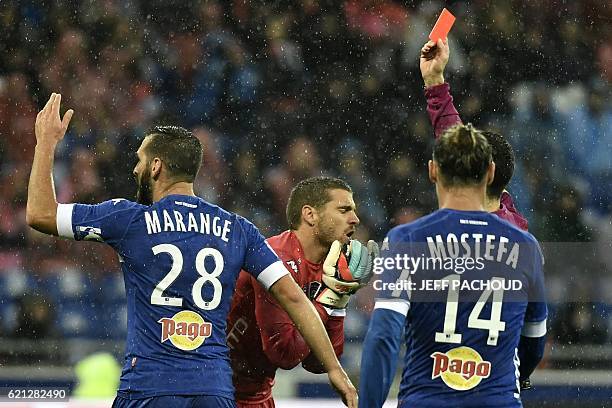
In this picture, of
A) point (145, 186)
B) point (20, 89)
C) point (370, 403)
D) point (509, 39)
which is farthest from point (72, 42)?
point (370, 403)

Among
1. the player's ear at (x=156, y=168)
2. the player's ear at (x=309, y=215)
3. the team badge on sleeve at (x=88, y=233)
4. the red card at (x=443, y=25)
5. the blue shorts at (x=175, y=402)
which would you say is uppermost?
the red card at (x=443, y=25)

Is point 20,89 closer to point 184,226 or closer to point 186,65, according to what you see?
point 186,65

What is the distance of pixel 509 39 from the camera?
9.69 metres

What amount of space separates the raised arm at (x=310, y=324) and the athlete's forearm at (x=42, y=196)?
2.53ft

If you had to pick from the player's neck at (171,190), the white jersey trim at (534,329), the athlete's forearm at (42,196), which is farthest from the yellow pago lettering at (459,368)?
the athlete's forearm at (42,196)

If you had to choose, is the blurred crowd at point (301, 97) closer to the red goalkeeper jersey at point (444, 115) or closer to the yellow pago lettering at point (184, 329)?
the red goalkeeper jersey at point (444, 115)

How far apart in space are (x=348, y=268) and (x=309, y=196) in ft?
1.89

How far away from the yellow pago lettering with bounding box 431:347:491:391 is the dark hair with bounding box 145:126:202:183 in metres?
1.19

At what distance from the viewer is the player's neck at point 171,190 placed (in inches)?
150

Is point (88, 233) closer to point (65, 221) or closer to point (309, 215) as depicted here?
point (65, 221)

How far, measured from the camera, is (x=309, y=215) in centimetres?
447

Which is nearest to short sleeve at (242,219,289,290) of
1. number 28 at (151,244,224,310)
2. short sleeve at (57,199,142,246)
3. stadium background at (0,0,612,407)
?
number 28 at (151,244,224,310)

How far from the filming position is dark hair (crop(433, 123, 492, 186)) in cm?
311

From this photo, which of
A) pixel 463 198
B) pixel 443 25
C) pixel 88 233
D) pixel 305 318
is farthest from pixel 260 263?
pixel 443 25
